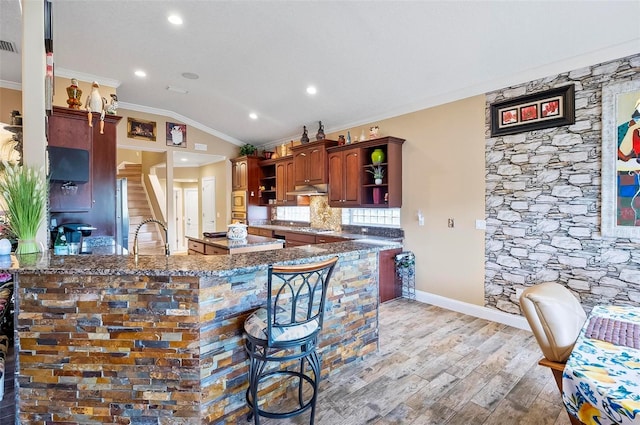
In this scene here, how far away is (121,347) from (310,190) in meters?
4.28

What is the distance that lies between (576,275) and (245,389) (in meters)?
3.31

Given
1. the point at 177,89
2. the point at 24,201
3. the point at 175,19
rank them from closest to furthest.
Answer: the point at 24,201, the point at 175,19, the point at 177,89

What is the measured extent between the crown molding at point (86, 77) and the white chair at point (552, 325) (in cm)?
589

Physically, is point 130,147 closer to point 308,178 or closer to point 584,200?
point 308,178

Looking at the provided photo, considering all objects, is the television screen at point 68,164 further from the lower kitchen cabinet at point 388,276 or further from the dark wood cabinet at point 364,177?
the lower kitchen cabinet at point 388,276

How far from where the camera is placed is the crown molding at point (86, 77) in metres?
4.42

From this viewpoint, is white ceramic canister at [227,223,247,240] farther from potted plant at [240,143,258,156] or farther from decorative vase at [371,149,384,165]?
potted plant at [240,143,258,156]

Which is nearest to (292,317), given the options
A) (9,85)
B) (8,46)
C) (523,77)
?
(523,77)

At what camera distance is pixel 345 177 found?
5129 mm

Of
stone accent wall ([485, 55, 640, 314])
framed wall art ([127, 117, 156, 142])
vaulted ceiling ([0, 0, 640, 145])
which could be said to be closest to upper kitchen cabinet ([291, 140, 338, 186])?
vaulted ceiling ([0, 0, 640, 145])

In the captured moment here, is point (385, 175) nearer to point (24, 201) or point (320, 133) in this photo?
point (320, 133)

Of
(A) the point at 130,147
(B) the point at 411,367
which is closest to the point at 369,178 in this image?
(B) the point at 411,367

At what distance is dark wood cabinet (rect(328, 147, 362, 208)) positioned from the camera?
4.93m

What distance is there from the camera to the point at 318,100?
195 inches
